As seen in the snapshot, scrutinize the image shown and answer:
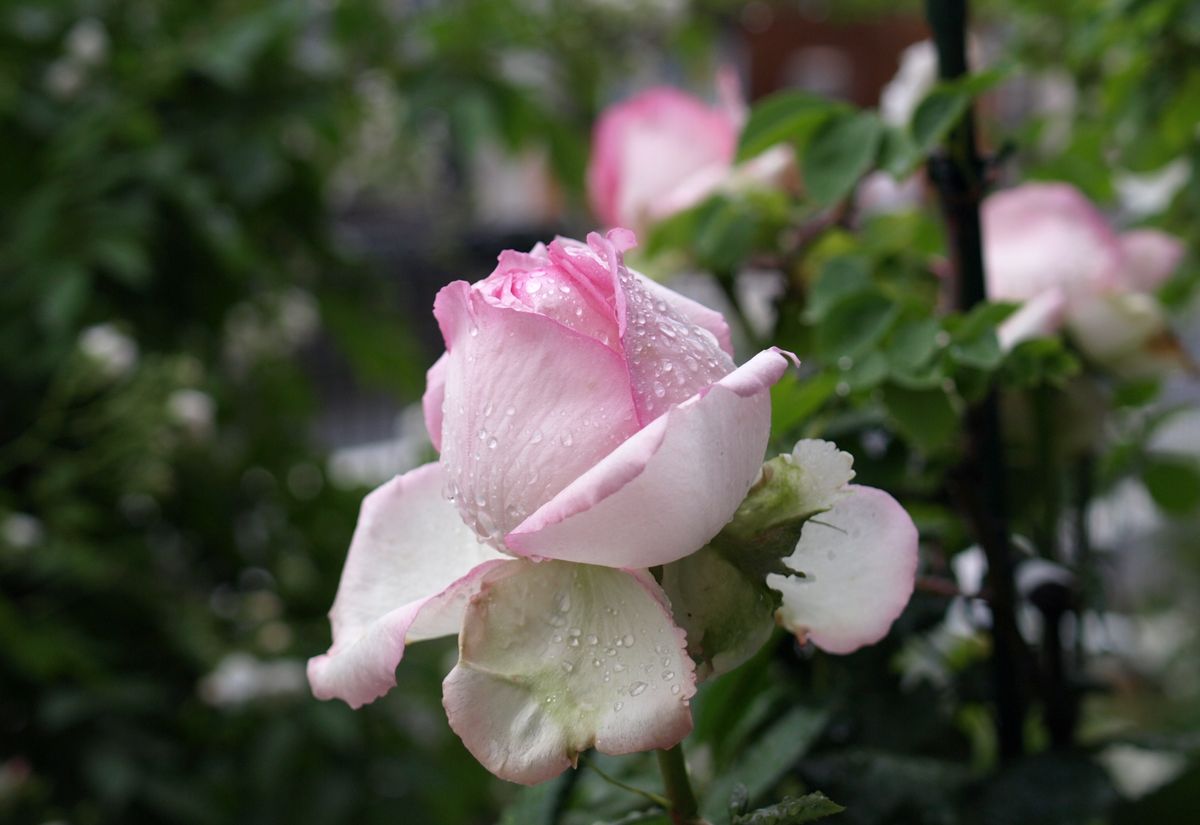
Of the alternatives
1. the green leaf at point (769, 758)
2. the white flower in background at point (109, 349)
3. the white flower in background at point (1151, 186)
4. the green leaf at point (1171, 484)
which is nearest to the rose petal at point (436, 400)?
the green leaf at point (769, 758)

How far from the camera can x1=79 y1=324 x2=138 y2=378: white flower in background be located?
0.97 m

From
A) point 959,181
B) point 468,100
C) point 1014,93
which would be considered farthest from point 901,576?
point 1014,93

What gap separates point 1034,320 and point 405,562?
22cm

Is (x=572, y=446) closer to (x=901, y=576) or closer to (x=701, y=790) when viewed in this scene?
(x=901, y=576)

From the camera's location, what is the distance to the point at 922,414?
14.0 inches

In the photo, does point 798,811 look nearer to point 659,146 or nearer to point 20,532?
point 659,146

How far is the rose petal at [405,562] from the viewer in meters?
0.25

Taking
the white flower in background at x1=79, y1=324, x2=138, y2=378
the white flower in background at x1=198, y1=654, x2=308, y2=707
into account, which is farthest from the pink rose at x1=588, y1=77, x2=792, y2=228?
the white flower in background at x1=198, y1=654, x2=308, y2=707

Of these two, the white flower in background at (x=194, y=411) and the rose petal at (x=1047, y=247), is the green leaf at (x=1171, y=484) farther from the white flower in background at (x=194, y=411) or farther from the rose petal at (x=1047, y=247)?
the white flower in background at (x=194, y=411)

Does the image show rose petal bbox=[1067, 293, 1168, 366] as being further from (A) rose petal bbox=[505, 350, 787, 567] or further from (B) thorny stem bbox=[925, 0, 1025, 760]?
(A) rose petal bbox=[505, 350, 787, 567]

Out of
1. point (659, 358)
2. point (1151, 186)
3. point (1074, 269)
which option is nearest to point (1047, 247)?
point (1074, 269)

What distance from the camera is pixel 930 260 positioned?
47 cm

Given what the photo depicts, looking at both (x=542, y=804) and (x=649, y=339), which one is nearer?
(x=649, y=339)

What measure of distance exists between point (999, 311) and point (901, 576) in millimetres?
124
